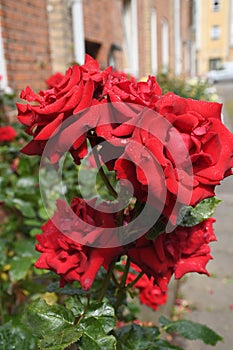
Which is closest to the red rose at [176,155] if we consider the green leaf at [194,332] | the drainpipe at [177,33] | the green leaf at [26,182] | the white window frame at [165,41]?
the green leaf at [194,332]

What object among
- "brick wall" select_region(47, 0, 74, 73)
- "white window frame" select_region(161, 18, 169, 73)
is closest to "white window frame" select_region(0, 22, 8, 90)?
"brick wall" select_region(47, 0, 74, 73)

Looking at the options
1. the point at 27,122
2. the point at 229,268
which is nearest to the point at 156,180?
the point at 27,122

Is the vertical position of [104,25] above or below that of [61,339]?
above

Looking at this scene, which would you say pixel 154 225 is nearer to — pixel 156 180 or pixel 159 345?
pixel 156 180

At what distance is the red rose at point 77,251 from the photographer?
34.0 inches

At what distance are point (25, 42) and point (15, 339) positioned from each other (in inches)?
128

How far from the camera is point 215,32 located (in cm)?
3803

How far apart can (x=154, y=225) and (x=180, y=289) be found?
2.70m

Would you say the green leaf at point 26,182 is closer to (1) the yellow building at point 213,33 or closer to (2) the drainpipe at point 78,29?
(2) the drainpipe at point 78,29

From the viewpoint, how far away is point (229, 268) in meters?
3.56

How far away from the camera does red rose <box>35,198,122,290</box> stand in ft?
2.84

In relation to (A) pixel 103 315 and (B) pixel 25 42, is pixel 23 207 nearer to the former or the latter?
(A) pixel 103 315

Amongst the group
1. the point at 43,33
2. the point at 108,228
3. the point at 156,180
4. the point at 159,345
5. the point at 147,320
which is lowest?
the point at 147,320

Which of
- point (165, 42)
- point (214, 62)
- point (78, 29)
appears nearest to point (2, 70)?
point (78, 29)
